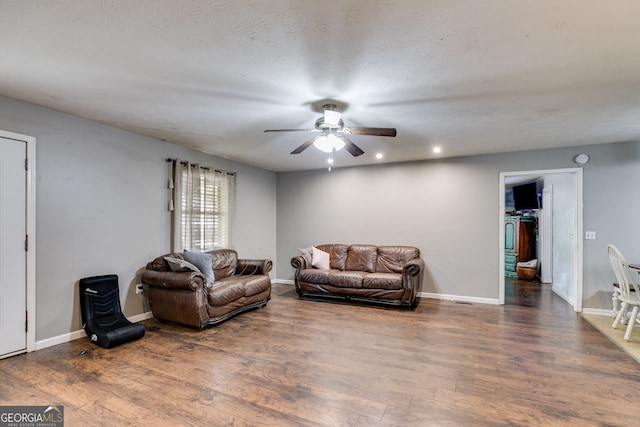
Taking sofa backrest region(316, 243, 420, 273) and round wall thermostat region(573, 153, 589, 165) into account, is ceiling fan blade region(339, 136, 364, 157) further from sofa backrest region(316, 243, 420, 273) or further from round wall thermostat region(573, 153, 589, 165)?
round wall thermostat region(573, 153, 589, 165)

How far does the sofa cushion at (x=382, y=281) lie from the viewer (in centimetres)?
469

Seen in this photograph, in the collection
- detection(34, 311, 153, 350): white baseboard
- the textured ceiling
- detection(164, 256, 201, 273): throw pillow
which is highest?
the textured ceiling

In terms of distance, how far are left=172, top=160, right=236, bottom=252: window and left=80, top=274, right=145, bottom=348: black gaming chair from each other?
3.27 ft

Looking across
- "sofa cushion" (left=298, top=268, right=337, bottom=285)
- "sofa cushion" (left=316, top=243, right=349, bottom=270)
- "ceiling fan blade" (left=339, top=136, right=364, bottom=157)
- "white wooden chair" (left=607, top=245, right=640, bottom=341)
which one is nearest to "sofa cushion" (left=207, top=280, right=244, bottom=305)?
"sofa cushion" (left=298, top=268, right=337, bottom=285)

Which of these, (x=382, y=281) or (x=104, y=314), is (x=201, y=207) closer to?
(x=104, y=314)

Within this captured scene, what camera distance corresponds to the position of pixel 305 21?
176cm

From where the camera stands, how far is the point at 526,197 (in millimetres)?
6910

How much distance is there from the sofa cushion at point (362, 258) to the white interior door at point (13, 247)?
4.33 metres

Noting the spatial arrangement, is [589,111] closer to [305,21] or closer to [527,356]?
[527,356]

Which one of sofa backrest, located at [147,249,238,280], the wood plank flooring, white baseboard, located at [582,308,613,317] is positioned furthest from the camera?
sofa backrest, located at [147,249,238,280]

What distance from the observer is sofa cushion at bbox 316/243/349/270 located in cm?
576

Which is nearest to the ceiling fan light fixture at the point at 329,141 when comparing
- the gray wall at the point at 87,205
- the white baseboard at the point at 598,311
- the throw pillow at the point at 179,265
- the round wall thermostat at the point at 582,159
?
the throw pillow at the point at 179,265

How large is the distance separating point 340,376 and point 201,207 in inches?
134

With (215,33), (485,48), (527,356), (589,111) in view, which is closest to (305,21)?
(215,33)
